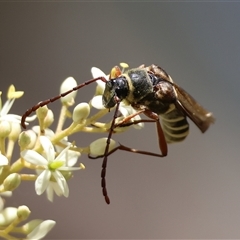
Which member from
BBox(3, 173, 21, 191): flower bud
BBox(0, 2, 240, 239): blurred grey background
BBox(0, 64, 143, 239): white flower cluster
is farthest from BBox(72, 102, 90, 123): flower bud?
BBox(0, 2, 240, 239): blurred grey background

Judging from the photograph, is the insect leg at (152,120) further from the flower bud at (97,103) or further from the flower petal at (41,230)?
the flower petal at (41,230)

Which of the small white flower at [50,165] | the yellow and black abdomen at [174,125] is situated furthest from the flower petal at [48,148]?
the yellow and black abdomen at [174,125]

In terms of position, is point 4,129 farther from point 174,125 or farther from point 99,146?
point 174,125

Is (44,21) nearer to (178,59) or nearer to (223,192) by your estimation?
(178,59)

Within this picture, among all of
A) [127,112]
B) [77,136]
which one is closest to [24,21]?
[77,136]

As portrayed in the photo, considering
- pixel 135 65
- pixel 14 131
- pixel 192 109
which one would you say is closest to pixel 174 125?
pixel 192 109

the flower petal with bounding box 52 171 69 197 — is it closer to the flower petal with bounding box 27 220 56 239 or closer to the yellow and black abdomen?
the flower petal with bounding box 27 220 56 239
